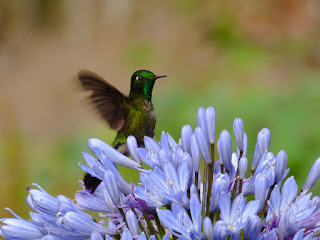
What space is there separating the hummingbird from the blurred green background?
0.06 m

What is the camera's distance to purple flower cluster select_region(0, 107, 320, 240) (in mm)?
1492

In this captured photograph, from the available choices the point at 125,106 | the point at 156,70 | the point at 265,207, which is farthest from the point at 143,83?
the point at 156,70

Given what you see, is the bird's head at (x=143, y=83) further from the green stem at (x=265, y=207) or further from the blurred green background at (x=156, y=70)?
the green stem at (x=265, y=207)

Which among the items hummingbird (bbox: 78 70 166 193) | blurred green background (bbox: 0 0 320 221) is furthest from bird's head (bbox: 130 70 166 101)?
blurred green background (bbox: 0 0 320 221)

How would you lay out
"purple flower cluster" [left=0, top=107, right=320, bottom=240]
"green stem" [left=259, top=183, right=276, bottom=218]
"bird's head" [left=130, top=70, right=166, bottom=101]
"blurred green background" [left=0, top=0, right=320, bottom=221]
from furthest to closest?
1. "blurred green background" [left=0, top=0, right=320, bottom=221]
2. "bird's head" [left=130, top=70, right=166, bottom=101]
3. "green stem" [left=259, top=183, right=276, bottom=218]
4. "purple flower cluster" [left=0, top=107, right=320, bottom=240]

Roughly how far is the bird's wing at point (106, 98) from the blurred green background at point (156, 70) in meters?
0.05

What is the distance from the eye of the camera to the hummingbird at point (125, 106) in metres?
2.20

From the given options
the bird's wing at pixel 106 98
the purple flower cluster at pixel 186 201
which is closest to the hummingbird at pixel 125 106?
the bird's wing at pixel 106 98

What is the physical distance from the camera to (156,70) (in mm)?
7852

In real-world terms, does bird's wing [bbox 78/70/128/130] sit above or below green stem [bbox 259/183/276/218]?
above

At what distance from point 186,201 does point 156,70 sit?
6.38m

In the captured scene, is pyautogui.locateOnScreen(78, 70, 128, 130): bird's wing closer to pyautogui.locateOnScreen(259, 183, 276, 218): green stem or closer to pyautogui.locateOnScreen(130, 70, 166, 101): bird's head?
pyautogui.locateOnScreen(130, 70, 166, 101): bird's head

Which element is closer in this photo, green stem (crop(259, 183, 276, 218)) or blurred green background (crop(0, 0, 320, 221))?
green stem (crop(259, 183, 276, 218))

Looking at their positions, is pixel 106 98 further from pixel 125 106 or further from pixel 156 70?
pixel 156 70
